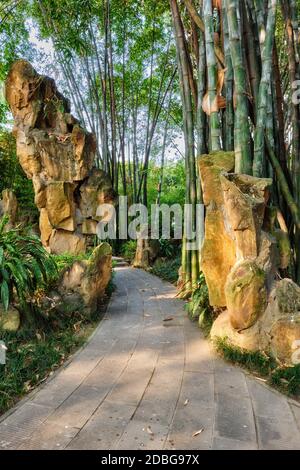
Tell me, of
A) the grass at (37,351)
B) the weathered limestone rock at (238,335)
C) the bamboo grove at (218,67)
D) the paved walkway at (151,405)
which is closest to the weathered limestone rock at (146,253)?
the bamboo grove at (218,67)

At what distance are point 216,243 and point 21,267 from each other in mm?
1543

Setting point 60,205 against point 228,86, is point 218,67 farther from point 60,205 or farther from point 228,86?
point 60,205

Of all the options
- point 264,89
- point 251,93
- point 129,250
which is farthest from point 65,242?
point 264,89

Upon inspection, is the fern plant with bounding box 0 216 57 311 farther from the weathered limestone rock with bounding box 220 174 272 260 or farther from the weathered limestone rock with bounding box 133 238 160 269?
the weathered limestone rock with bounding box 133 238 160 269

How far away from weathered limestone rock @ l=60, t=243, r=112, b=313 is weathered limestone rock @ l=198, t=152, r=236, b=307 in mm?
1164

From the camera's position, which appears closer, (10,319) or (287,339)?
(287,339)

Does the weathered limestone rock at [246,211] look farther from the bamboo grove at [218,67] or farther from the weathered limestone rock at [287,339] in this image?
the weathered limestone rock at [287,339]

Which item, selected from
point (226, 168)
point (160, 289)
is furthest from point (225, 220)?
point (160, 289)

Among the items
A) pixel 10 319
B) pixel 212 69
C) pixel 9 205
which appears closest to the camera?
pixel 10 319

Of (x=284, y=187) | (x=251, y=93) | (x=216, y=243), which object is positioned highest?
(x=251, y=93)

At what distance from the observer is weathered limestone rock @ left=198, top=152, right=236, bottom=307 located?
101 inches

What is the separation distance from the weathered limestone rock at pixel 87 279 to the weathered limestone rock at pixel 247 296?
1.44m

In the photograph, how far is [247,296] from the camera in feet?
7.29

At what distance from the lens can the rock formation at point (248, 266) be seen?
221 centimetres
